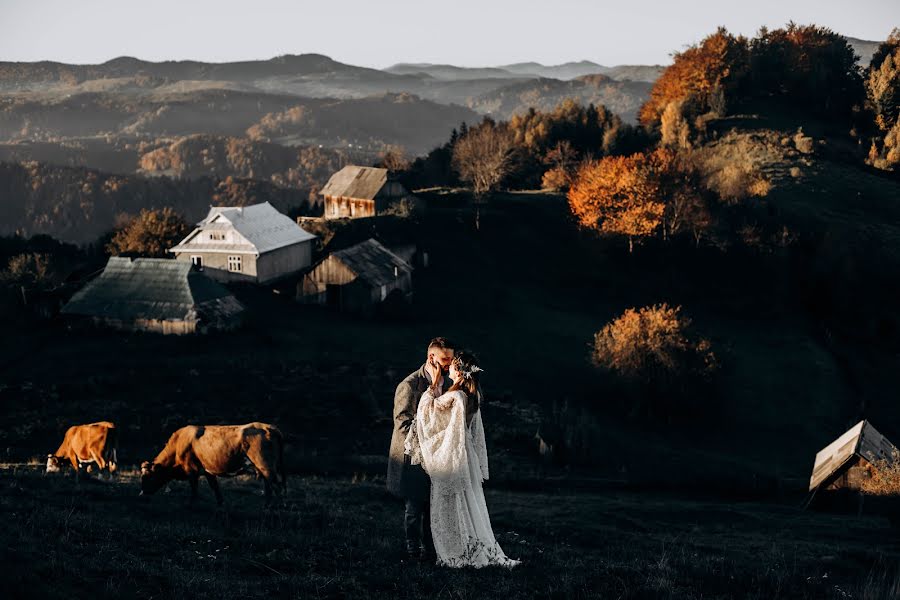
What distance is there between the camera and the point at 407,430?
428 inches

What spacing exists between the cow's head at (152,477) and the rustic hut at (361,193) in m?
59.9

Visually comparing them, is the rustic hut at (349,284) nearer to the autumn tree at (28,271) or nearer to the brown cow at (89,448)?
the autumn tree at (28,271)

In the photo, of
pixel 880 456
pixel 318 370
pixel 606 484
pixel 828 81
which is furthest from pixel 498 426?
pixel 828 81

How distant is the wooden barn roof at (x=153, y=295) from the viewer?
48.8 m

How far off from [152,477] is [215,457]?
1415 mm

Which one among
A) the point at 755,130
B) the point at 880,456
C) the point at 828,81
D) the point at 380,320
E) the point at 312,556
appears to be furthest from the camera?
the point at 828,81

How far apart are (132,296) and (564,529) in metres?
39.7

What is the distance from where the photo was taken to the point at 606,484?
→ 1237 inches

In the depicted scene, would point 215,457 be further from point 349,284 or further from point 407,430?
point 349,284

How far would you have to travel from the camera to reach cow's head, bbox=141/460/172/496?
1659 cm

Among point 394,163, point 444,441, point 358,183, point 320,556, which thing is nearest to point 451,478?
point 444,441

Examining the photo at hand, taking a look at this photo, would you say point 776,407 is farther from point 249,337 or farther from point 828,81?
point 828,81

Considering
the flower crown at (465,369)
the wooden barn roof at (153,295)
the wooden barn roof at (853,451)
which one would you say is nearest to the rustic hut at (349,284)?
the wooden barn roof at (153,295)

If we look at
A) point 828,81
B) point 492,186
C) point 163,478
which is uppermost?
point 828,81
